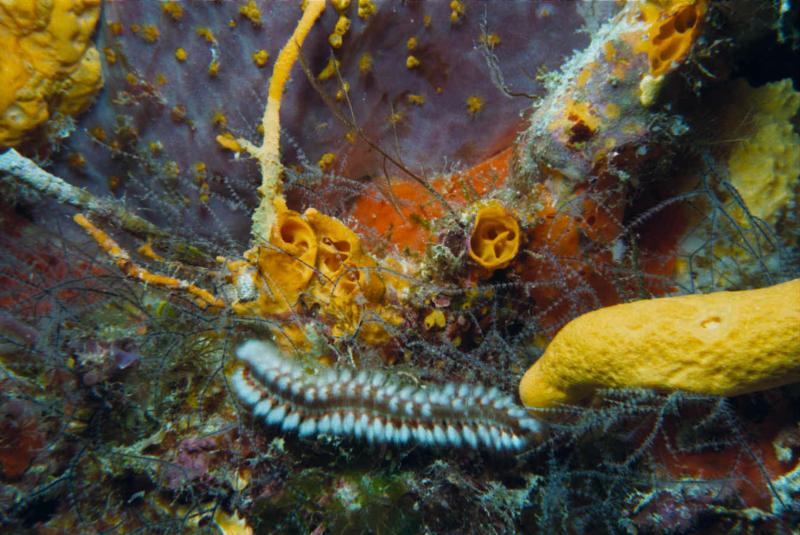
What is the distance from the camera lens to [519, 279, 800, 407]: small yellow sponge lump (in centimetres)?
172

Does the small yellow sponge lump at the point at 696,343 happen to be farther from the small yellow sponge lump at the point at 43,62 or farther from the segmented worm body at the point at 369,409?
the small yellow sponge lump at the point at 43,62

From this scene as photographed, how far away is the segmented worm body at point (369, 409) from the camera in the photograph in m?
2.49

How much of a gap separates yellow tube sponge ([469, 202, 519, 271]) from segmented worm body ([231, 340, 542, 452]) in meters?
0.92

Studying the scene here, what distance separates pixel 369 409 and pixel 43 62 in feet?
12.0

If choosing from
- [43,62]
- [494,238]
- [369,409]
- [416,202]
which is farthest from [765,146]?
[43,62]

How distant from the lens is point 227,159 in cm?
399

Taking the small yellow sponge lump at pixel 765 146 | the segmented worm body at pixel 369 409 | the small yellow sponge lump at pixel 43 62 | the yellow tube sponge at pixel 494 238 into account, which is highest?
the small yellow sponge lump at pixel 43 62

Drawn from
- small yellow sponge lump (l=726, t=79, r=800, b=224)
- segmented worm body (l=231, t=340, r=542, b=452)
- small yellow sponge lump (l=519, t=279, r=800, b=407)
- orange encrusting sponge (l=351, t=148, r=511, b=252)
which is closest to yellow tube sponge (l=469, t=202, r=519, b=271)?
orange encrusting sponge (l=351, t=148, r=511, b=252)

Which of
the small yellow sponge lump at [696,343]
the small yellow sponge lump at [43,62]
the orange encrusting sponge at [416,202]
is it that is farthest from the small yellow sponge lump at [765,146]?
the small yellow sponge lump at [43,62]

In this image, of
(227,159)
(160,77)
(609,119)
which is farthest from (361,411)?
(160,77)

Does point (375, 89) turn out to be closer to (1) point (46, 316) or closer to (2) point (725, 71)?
(2) point (725, 71)

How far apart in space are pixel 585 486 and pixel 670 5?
3079mm

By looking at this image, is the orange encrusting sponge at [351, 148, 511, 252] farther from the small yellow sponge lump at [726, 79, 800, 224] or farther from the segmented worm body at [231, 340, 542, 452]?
the small yellow sponge lump at [726, 79, 800, 224]

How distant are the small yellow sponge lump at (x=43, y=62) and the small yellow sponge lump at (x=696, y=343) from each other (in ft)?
14.0
